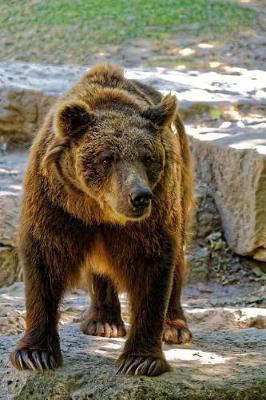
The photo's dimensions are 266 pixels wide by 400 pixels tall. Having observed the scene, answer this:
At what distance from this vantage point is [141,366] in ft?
17.3

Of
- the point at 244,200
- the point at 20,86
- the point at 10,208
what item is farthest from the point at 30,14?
the point at 244,200

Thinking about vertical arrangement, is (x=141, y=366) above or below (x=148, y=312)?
below

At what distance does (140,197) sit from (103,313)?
6.48ft

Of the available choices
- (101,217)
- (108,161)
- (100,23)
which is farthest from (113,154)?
(100,23)

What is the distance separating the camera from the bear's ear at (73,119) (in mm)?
4965

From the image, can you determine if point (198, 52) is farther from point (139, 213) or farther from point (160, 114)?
point (139, 213)

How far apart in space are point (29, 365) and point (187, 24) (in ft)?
45.5

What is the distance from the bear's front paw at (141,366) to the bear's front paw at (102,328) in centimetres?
105

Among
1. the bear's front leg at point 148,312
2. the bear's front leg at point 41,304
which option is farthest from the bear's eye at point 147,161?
the bear's front leg at point 41,304

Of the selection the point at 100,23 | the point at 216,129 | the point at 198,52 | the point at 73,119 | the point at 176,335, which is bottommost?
the point at 176,335

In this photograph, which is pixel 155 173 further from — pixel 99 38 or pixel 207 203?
pixel 99 38

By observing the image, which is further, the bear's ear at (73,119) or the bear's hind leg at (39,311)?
the bear's hind leg at (39,311)

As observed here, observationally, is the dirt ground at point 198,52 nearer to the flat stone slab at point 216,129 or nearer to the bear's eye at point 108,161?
the flat stone slab at point 216,129

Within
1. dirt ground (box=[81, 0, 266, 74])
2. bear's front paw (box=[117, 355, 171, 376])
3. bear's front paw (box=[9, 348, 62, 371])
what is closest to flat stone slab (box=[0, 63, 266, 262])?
dirt ground (box=[81, 0, 266, 74])
